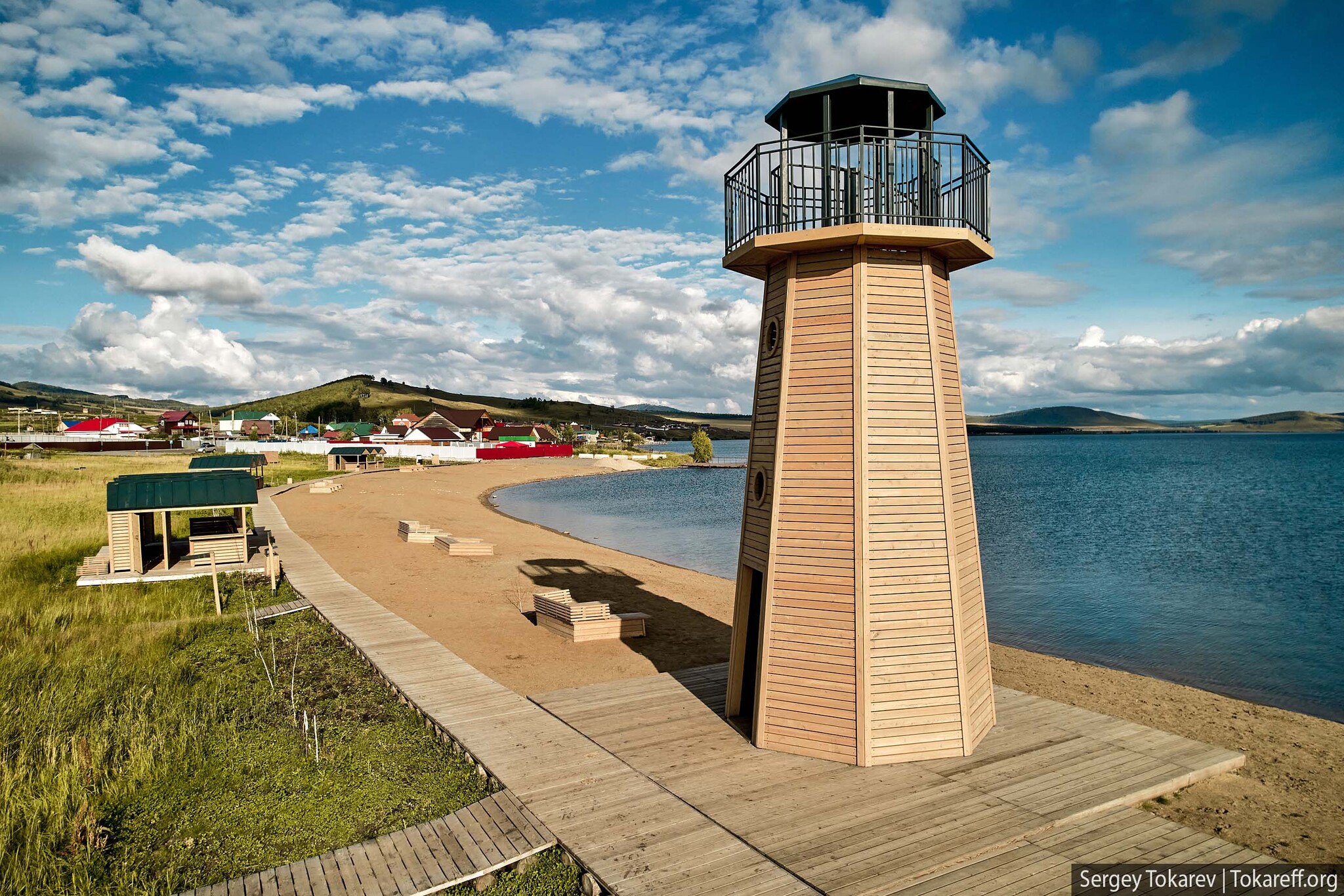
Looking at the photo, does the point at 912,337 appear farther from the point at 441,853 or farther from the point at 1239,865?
the point at 441,853

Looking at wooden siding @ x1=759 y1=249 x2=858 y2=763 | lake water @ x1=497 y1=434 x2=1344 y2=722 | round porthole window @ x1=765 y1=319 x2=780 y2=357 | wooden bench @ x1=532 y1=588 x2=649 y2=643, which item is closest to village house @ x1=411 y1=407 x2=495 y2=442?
lake water @ x1=497 y1=434 x2=1344 y2=722

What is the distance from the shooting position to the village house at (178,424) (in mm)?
103125

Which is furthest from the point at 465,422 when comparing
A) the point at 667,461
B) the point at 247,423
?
the point at 247,423

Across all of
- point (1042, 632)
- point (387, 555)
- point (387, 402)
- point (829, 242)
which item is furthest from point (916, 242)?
point (387, 402)

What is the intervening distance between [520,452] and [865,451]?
91534 millimetres

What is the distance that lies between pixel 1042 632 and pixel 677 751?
14904mm

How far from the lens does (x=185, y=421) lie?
11144cm

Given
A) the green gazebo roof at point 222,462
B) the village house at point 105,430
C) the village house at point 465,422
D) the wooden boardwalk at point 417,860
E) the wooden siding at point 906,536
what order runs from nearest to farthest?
the wooden boardwalk at point 417,860
the wooden siding at point 906,536
the green gazebo roof at point 222,462
the village house at point 105,430
the village house at point 465,422

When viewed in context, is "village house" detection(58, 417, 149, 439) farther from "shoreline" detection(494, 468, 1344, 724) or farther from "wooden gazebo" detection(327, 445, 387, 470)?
"shoreline" detection(494, 468, 1344, 724)

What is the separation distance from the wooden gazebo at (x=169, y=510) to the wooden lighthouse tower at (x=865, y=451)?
13978 millimetres

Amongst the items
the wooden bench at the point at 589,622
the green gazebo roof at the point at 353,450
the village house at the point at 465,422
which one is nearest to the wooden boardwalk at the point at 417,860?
the wooden bench at the point at 589,622

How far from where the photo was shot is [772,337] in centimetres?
972

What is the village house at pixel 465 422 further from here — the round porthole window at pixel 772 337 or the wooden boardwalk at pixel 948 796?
the wooden boardwalk at pixel 948 796

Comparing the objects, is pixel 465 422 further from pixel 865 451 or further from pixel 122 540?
pixel 865 451
